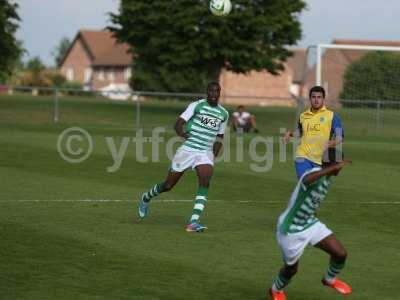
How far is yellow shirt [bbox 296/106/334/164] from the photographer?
13.2 m

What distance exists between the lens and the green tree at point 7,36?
44750 millimetres

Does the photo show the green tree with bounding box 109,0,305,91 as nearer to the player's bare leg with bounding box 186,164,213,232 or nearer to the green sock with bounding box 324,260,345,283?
the player's bare leg with bounding box 186,164,213,232

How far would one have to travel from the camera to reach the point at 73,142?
99.0 ft

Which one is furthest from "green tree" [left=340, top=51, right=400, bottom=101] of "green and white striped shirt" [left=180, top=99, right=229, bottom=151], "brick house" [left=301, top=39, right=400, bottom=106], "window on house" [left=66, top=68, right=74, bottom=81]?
"window on house" [left=66, top=68, right=74, bottom=81]

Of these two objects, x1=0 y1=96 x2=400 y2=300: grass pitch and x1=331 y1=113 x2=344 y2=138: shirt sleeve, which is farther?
x1=331 y1=113 x2=344 y2=138: shirt sleeve

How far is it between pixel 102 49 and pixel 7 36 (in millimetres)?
80502

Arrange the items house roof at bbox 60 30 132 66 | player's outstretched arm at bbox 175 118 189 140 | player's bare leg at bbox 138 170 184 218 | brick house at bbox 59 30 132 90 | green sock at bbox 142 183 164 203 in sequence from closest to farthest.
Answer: player's outstretched arm at bbox 175 118 189 140 < player's bare leg at bbox 138 170 184 218 < green sock at bbox 142 183 164 203 < brick house at bbox 59 30 132 90 < house roof at bbox 60 30 132 66

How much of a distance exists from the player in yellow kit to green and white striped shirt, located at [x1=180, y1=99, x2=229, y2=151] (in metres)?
1.17

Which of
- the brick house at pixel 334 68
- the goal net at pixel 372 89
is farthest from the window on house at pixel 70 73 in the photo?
the goal net at pixel 372 89

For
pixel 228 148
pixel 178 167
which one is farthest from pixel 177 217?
pixel 228 148

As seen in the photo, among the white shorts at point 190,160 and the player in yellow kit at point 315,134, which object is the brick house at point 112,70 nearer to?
the white shorts at point 190,160

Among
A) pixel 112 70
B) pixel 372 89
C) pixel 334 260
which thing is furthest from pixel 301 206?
pixel 112 70

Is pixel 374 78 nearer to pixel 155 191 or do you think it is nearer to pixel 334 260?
pixel 155 191

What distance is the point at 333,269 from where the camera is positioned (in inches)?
357
